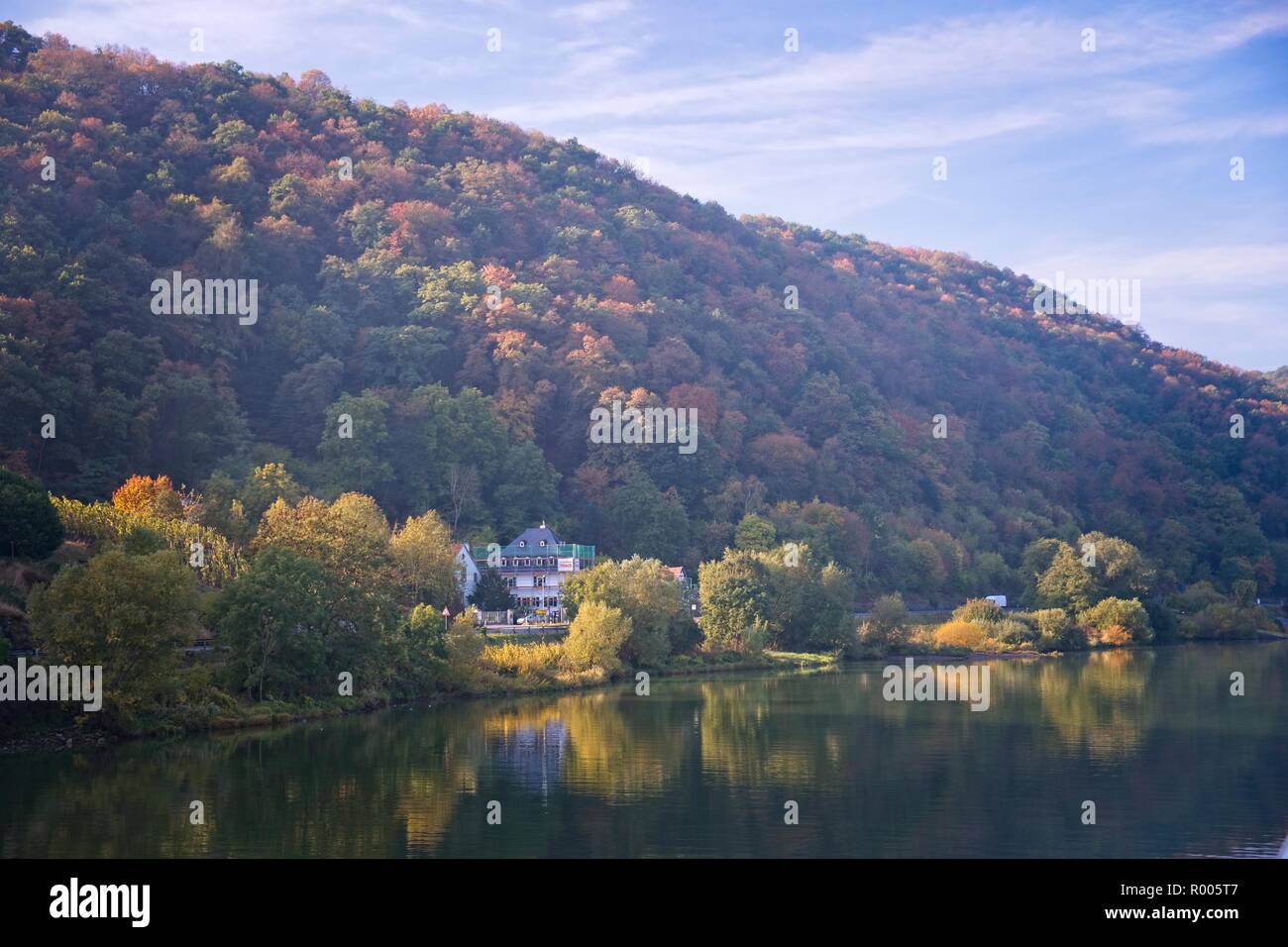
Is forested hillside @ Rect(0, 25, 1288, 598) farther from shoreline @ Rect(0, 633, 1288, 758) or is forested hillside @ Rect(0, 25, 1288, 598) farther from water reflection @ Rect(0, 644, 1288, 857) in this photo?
water reflection @ Rect(0, 644, 1288, 857)

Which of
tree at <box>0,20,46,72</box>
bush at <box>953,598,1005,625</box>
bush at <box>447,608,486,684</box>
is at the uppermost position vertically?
tree at <box>0,20,46,72</box>

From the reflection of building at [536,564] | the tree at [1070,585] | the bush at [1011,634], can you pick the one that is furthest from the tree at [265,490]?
the tree at [1070,585]

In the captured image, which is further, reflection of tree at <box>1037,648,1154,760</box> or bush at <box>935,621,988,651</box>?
bush at <box>935,621,988,651</box>

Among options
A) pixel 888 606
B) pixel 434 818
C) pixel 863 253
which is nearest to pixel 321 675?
pixel 434 818

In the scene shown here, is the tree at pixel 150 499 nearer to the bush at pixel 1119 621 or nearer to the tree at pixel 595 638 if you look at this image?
the tree at pixel 595 638

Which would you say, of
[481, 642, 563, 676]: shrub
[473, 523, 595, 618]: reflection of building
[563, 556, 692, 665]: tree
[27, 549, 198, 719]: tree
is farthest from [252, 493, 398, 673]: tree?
[473, 523, 595, 618]: reflection of building

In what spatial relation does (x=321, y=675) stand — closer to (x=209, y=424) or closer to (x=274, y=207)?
(x=209, y=424)
